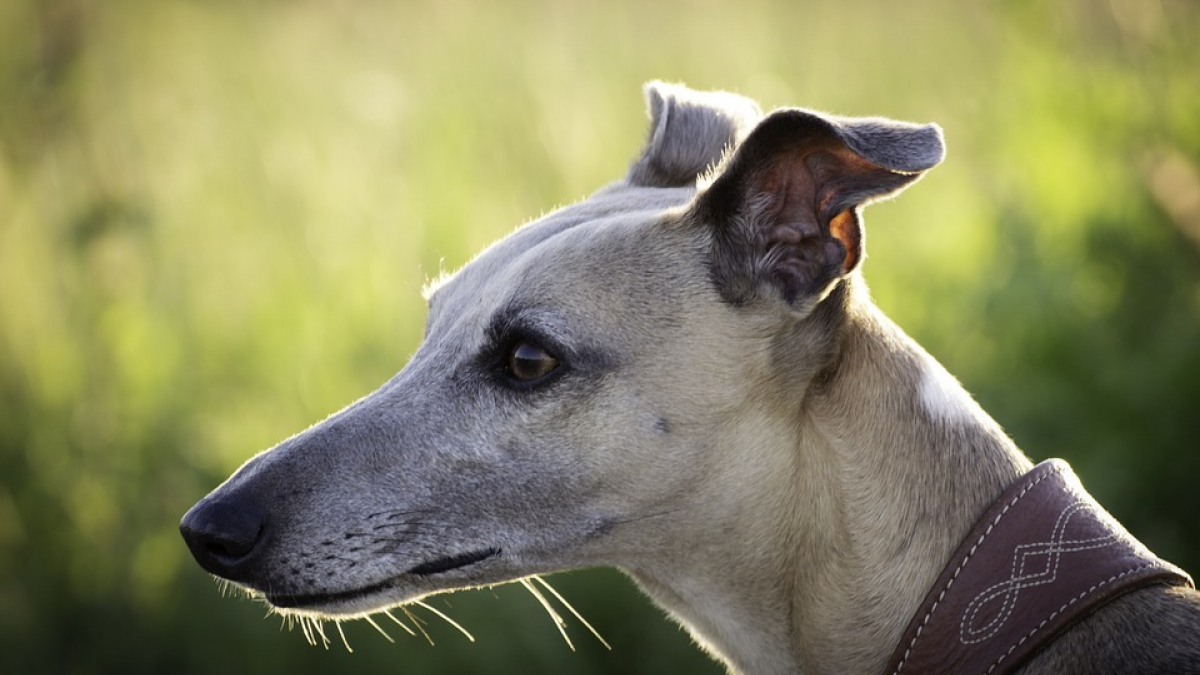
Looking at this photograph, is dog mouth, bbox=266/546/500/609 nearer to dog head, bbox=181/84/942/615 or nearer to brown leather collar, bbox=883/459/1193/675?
dog head, bbox=181/84/942/615

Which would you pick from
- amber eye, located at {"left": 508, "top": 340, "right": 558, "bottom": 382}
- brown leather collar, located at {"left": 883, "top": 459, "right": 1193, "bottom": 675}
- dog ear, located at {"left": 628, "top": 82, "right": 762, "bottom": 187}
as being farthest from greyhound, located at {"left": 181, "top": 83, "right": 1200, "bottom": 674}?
dog ear, located at {"left": 628, "top": 82, "right": 762, "bottom": 187}

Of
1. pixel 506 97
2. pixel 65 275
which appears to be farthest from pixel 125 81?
pixel 506 97

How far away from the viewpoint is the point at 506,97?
7.67 m

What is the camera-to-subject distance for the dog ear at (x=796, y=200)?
2.72 m

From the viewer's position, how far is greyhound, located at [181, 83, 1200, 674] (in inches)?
111

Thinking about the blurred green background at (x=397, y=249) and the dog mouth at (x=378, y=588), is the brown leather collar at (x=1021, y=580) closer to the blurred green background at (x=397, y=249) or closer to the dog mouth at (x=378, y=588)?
the dog mouth at (x=378, y=588)

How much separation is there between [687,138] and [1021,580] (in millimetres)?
1749

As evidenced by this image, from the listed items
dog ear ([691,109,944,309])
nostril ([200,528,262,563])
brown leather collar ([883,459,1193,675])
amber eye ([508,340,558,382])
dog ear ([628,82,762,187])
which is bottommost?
brown leather collar ([883,459,1193,675])

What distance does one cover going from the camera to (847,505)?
9.26 feet

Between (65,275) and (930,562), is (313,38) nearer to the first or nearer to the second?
(65,275)

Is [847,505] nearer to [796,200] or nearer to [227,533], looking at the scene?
[796,200]

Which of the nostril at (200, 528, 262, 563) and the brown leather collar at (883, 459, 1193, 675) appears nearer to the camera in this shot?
the brown leather collar at (883, 459, 1193, 675)

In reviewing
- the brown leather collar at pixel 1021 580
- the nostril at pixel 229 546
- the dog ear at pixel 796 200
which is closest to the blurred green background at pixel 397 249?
the dog ear at pixel 796 200

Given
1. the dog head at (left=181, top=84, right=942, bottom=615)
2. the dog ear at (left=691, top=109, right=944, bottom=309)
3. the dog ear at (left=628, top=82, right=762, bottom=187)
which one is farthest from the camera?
the dog ear at (left=628, top=82, right=762, bottom=187)
